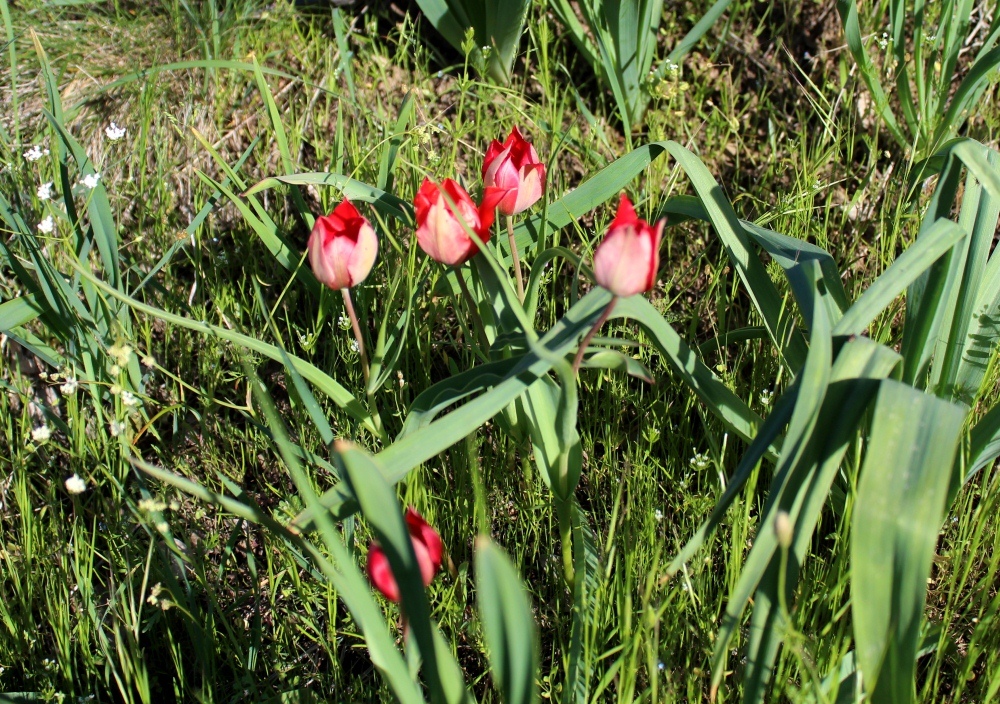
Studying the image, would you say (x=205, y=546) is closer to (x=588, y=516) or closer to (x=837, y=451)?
(x=588, y=516)

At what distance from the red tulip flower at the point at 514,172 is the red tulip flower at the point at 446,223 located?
0.14 meters

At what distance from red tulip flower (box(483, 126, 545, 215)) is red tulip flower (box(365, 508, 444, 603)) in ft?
1.81

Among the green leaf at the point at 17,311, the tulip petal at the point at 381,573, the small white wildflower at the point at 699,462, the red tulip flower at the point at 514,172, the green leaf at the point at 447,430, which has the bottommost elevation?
the small white wildflower at the point at 699,462

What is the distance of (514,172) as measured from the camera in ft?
4.11

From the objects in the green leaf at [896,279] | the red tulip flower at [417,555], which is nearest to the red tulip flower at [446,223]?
the red tulip flower at [417,555]

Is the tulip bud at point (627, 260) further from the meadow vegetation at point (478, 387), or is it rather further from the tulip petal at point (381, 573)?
the tulip petal at point (381, 573)

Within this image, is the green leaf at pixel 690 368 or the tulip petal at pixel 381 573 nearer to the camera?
the tulip petal at pixel 381 573

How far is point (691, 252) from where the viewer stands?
6.14ft

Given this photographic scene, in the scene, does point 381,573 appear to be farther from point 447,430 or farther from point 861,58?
point 861,58

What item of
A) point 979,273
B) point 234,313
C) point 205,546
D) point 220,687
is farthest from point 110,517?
point 979,273

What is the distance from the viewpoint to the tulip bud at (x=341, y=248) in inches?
43.6

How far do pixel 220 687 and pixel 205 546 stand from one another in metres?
0.24

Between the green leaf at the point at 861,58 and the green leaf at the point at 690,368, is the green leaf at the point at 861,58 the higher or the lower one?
the higher one

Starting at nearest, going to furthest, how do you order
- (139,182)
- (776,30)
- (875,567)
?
(875,567)
(139,182)
(776,30)
